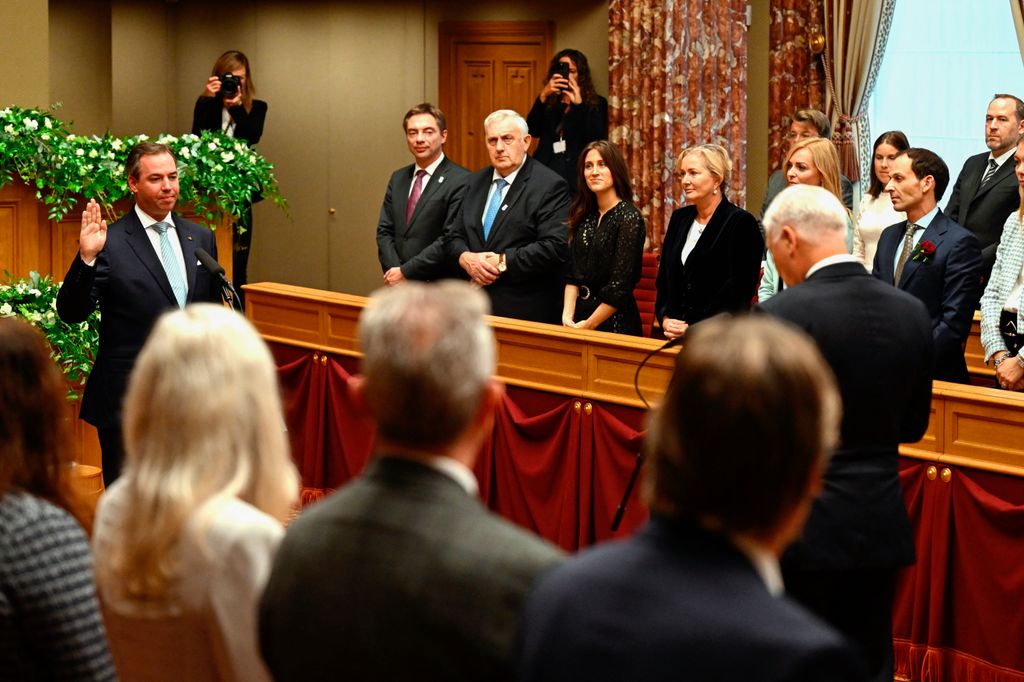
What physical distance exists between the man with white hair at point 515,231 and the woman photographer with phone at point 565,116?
197 cm

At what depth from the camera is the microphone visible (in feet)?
14.1

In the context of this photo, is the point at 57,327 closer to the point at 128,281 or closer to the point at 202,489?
the point at 128,281

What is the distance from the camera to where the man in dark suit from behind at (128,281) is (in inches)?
187

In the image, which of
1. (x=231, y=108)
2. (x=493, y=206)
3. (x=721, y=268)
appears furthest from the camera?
(x=231, y=108)

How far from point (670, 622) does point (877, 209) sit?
5190mm

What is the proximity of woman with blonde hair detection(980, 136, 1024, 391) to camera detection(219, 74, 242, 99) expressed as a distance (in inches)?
205

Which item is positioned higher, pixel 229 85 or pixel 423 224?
pixel 229 85

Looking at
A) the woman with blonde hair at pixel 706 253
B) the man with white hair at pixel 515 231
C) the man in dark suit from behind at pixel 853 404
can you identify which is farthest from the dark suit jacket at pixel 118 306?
the man in dark suit from behind at pixel 853 404

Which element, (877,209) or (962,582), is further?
(877,209)

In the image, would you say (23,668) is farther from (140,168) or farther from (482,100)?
(482,100)

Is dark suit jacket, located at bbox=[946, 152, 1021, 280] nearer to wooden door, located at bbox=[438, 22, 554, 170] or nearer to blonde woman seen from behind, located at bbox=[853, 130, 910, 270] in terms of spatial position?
blonde woman seen from behind, located at bbox=[853, 130, 910, 270]

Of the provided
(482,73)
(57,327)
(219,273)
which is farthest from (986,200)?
(482,73)

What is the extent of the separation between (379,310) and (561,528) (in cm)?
375

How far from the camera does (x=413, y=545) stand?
167cm
